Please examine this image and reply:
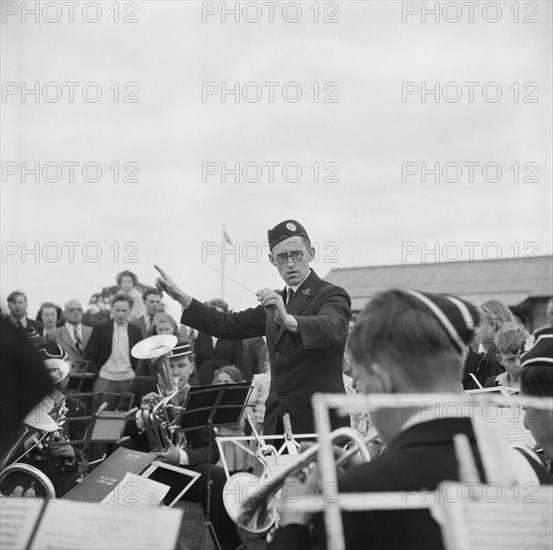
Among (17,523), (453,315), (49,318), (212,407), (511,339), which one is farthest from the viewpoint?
(49,318)

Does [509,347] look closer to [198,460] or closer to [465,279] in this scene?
[198,460]

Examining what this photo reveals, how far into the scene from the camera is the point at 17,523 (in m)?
2.12

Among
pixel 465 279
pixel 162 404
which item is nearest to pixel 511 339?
pixel 162 404

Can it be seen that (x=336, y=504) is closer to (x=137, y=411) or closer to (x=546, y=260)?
(x=137, y=411)

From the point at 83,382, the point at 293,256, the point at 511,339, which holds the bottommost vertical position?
the point at 83,382

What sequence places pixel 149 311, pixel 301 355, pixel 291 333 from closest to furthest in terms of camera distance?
pixel 291 333 < pixel 301 355 < pixel 149 311

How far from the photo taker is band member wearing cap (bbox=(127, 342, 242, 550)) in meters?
6.34

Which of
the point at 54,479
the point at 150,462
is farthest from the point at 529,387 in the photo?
the point at 54,479

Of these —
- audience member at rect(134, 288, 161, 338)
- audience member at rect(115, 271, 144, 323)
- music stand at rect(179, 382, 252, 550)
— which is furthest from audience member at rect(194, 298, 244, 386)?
music stand at rect(179, 382, 252, 550)

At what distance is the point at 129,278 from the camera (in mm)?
10672

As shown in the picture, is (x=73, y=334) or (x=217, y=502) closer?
(x=217, y=502)

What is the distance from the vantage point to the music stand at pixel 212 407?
5.89 meters

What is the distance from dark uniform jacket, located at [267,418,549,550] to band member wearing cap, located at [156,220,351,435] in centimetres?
275

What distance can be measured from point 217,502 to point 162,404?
87cm
